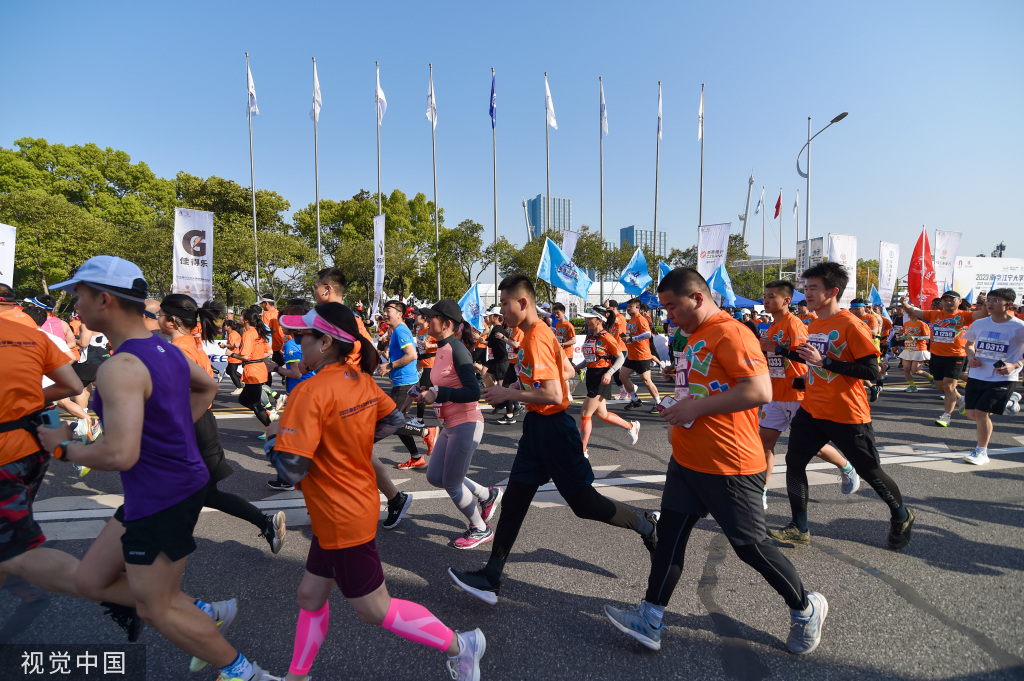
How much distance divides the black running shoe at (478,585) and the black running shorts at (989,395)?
6.01 m

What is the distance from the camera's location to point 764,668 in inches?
102

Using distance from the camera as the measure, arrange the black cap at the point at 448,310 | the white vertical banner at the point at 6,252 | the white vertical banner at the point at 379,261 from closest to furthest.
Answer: the black cap at the point at 448,310 → the white vertical banner at the point at 6,252 → the white vertical banner at the point at 379,261

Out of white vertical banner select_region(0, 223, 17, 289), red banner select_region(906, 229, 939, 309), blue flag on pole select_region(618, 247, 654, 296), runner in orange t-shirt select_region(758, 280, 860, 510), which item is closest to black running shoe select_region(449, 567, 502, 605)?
runner in orange t-shirt select_region(758, 280, 860, 510)

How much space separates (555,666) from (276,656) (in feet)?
4.66

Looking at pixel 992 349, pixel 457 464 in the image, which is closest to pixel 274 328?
pixel 457 464

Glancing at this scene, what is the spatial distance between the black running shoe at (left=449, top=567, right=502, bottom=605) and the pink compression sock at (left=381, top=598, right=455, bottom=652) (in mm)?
837

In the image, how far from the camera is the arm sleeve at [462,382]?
10.9 feet

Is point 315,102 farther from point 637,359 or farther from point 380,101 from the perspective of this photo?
point 637,359

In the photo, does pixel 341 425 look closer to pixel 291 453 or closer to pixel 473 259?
pixel 291 453

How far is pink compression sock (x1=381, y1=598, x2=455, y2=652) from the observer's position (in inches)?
87.5

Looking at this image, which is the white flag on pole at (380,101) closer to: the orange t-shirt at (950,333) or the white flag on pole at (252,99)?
the white flag on pole at (252,99)

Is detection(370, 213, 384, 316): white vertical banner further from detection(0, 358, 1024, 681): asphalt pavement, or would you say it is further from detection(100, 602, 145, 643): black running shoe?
detection(100, 602, 145, 643): black running shoe

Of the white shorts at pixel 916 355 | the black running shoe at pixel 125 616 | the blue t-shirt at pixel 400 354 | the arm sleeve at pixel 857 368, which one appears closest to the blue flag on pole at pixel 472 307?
the blue t-shirt at pixel 400 354

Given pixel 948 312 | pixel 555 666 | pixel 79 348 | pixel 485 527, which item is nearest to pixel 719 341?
pixel 555 666
